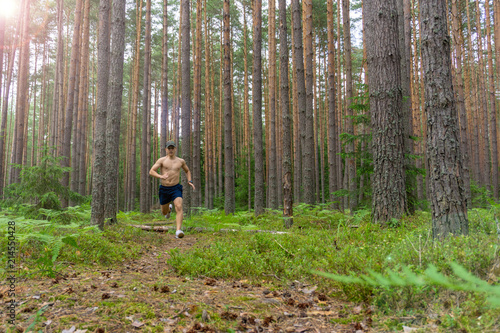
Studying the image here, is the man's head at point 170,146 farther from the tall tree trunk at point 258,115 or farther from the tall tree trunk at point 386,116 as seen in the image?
the tall tree trunk at point 258,115

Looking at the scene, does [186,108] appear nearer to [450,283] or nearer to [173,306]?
[173,306]

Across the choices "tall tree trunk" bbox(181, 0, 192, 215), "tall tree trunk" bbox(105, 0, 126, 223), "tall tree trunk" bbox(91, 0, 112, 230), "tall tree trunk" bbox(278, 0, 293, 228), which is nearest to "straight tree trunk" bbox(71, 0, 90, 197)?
"tall tree trunk" bbox(181, 0, 192, 215)

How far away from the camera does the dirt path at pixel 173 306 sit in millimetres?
2543

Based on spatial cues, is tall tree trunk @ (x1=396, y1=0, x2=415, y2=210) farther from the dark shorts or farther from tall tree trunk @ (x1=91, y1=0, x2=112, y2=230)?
tall tree trunk @ (x1=91, y1=0, x2=112, y2=230)

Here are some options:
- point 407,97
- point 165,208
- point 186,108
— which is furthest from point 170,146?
point 407,97

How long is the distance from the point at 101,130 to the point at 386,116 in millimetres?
6466

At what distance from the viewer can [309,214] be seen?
9852mm

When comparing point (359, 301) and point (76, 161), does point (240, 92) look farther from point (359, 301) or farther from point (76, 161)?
point (359, 301)

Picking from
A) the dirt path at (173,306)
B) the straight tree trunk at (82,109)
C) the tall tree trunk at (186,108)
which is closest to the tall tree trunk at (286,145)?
the tall tree trunk at (186,108)

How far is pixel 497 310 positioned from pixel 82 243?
553 centimetres

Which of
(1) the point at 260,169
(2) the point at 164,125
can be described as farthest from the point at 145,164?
(1) the point at 260,169

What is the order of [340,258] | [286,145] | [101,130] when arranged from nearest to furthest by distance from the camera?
[340,258] < [101,130] < [286,145]

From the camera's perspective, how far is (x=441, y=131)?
411cm

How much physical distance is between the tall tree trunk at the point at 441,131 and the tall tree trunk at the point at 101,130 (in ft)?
20.9
